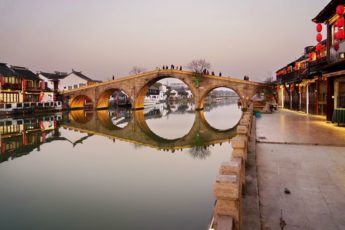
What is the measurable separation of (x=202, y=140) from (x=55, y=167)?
10459 mm

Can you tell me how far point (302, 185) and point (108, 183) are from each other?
6693 millimetres

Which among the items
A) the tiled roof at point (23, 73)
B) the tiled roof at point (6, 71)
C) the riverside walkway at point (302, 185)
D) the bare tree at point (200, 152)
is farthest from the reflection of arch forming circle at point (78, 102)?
the riverside walkway at point (302, 185)

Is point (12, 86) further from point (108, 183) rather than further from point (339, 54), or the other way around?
point (339, 54)

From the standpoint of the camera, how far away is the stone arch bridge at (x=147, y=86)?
135ft

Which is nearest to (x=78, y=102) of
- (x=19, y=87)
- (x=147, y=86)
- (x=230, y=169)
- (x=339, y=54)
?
(x=19, y=87)

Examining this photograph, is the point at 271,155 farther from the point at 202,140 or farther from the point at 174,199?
the point at 202,140

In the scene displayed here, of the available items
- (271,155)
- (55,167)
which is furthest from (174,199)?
(55,167)

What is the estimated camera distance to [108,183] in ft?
31.2

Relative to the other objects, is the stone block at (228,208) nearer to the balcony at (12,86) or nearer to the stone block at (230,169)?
the stone block at (230,169)

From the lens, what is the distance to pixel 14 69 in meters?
46.7

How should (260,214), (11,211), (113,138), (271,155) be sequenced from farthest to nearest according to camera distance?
(113,138) < (271,155) < (11,211) < (260,214)

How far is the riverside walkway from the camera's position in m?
3.88

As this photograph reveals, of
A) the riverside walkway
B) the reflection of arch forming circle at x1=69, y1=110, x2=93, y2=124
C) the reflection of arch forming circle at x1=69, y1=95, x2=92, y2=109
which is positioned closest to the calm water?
the riverside walkway

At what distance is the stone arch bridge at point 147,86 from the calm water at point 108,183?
2452cm
